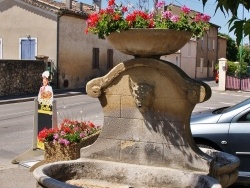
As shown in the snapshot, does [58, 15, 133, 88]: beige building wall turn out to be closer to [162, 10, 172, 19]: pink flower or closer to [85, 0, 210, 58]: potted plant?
[85, 0, 210, 58]: potted plant

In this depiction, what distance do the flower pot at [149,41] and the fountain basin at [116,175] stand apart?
1294 mm

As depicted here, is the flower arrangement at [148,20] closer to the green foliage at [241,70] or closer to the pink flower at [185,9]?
the pink flower at [185,9]

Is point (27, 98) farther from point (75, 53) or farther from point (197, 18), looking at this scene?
point (197, 18)

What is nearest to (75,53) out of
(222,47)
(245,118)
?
(245,118)

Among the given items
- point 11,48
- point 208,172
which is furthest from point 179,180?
point 11,48

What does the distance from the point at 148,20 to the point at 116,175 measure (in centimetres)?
179

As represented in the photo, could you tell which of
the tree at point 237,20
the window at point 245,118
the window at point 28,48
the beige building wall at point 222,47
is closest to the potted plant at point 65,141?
the window at point 245,118

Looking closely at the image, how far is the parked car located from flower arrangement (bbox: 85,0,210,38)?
2363 millimetres

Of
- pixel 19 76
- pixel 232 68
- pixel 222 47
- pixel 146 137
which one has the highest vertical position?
pixel 222 47

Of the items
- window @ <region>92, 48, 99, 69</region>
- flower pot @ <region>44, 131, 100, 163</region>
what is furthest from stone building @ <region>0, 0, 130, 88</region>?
flower pot @ <region>44, 131, 100, 163</region>

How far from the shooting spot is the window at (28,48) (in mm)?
28609

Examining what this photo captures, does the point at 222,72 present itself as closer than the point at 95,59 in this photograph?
No

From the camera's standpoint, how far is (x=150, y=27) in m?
4.88

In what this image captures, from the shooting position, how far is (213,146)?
7.00m
